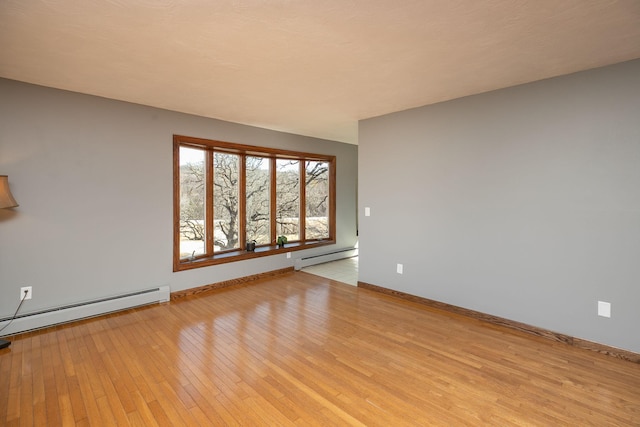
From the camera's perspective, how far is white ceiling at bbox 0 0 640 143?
1837 millimetres

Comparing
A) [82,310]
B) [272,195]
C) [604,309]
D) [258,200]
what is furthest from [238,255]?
[604,309]

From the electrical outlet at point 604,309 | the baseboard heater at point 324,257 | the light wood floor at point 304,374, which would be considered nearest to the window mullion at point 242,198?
the baseboard heater at point 324,257

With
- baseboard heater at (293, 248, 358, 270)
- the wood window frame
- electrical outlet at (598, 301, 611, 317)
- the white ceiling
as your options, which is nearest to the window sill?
the wood window frame

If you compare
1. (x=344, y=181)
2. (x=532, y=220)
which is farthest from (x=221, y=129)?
(x=532, y=220)

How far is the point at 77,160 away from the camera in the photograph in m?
3.32

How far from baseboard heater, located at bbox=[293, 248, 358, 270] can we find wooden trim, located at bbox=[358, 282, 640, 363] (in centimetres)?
171

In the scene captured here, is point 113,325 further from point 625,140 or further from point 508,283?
point 625,140

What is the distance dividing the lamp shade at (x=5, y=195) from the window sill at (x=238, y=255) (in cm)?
175

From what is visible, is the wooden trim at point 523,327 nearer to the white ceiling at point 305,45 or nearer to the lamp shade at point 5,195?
the white ceiling at point 305,45

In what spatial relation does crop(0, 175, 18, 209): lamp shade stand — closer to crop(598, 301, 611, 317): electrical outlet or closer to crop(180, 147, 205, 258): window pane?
crop(180, 147, 205, 258): window pane

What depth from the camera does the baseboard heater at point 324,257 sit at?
555 centimetres

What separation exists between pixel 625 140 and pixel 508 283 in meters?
1.61

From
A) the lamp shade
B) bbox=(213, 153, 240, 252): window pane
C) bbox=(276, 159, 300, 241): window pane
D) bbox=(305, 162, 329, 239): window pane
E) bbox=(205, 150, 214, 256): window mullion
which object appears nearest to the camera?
the lamp shade

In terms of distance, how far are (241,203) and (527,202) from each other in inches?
152
